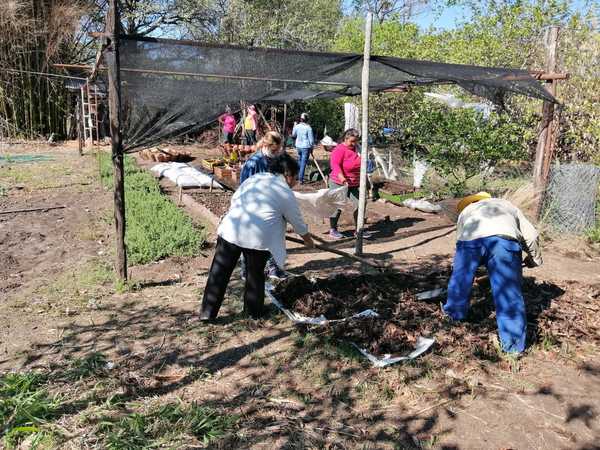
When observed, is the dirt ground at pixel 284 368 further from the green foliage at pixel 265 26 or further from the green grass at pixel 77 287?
the green foliage at pixel 265 26

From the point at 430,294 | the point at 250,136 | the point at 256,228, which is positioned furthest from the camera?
the point at 250,136

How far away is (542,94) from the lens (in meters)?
6.68

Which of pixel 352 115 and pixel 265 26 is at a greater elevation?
pixel 265 26

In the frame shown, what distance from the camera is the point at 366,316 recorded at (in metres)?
4.30

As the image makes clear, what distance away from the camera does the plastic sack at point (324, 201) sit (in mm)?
6539

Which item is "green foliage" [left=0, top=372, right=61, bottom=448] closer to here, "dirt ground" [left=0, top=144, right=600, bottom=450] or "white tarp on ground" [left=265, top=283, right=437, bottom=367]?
"dirt ground" [left=0, top=144, right=600, bottom=450]

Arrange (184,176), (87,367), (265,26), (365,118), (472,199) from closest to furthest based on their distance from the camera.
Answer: (87,367), (472,199), (365,118), (184,176), (265,26)

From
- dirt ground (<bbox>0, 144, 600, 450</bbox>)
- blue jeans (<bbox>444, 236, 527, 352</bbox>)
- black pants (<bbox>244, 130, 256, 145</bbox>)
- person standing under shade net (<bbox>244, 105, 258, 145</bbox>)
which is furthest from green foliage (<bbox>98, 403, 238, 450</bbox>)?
black pants (<bbox>244, 130, 256, 145</bbox>)

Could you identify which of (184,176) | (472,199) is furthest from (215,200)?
(472,199)

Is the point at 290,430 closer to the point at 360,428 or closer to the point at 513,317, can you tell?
the point at 360,428

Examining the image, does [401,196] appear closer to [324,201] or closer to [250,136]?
[324,201]

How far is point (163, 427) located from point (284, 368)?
41.4 inches

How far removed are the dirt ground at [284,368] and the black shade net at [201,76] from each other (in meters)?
1.65

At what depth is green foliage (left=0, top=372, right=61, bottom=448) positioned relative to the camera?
2787 mm
